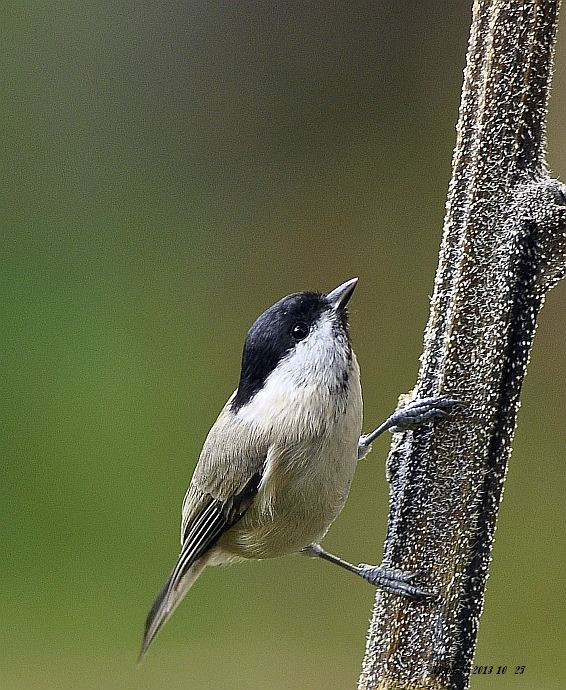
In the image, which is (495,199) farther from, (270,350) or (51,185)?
(51,185)

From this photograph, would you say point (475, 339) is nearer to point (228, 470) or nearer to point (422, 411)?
point (422, 411)

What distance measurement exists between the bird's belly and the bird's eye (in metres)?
0.12

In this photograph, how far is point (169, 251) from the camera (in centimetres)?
126

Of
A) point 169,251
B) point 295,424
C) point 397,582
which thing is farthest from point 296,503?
point 169,251

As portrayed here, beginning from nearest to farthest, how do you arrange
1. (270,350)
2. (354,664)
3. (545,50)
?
(545,50) < (270,350) < (354,664)

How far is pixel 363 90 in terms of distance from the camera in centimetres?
121

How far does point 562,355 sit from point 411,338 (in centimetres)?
21

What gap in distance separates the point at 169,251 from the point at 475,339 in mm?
753

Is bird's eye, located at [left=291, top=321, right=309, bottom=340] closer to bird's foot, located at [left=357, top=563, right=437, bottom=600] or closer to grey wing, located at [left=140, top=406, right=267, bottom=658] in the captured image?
grey wing, located at [left=140, top=406, right=267, bottom=658]

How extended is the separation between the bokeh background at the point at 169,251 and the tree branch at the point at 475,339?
0.39 metres

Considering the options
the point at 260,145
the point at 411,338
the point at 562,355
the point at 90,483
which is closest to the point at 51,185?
the point at 260,145

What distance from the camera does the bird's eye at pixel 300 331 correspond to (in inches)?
31.6

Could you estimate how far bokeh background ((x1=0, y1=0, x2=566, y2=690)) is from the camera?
1.11 meters

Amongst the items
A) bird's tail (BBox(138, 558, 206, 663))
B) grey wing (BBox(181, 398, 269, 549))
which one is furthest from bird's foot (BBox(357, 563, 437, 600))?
bird's tail (BBox(138, 558, 206, 663))
